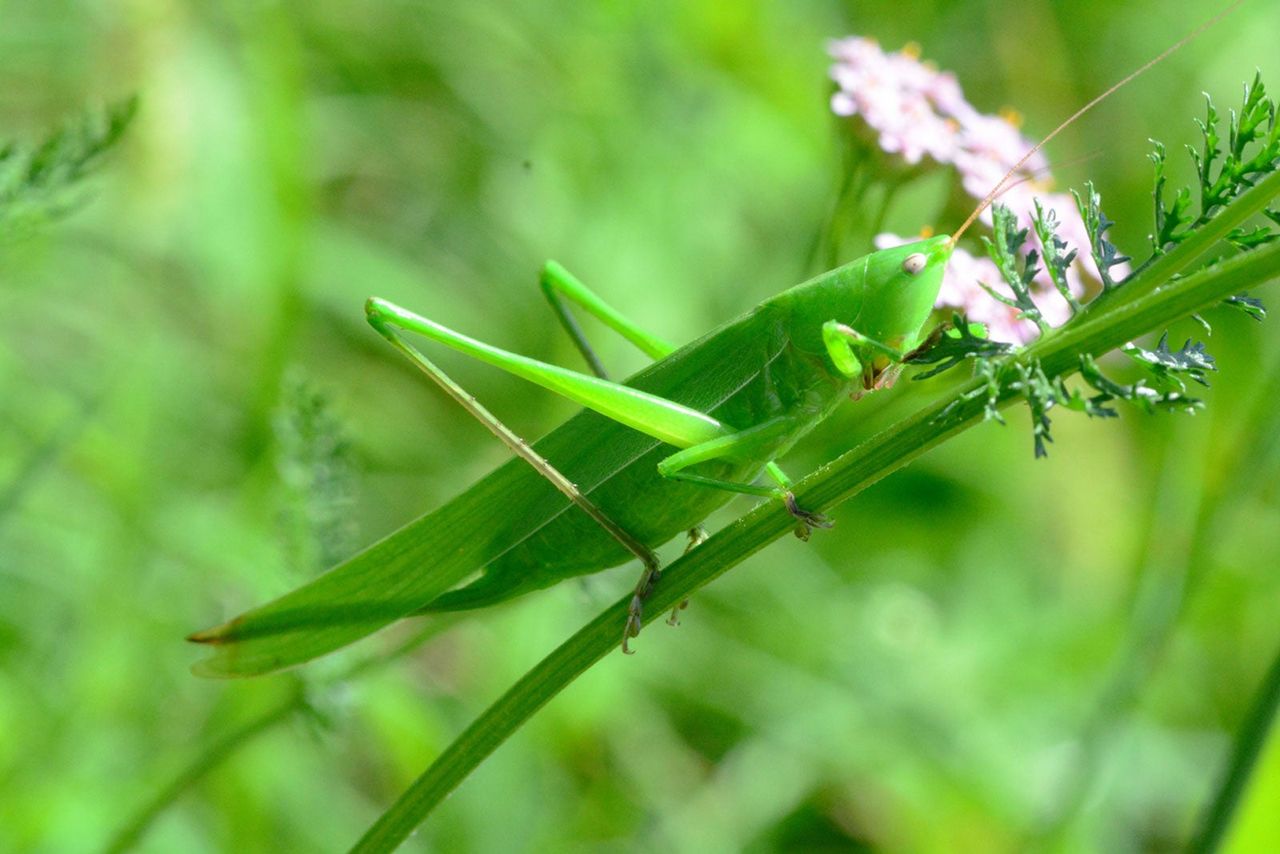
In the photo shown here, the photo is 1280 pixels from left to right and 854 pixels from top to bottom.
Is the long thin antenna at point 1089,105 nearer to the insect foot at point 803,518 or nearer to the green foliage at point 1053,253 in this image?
the green foliage at point 1053,253

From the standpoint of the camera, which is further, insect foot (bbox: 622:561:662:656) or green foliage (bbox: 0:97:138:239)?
green foliage (bbox: 0:97:138:239)

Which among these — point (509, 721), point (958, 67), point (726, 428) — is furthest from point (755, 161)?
point (509, 721)

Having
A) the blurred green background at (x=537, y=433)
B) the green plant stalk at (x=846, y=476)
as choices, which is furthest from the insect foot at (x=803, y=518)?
the blurred green background at (x=537, y=433)

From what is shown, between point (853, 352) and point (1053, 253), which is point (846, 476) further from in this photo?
point (853, 352)

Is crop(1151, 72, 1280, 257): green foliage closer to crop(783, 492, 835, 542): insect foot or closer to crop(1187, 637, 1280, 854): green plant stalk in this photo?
crop(783, 492, 835, 542): insect foot

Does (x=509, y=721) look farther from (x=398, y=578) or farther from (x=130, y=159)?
(x=130, y=159)

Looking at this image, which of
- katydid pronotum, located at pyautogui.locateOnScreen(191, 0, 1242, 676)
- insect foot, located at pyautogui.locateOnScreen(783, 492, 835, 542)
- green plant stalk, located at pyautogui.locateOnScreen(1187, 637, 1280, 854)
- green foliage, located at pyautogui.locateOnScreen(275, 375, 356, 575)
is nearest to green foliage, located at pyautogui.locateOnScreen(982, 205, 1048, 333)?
insect foot, located at pyautogui.locateOnScreen(783, 492, 835, 542)

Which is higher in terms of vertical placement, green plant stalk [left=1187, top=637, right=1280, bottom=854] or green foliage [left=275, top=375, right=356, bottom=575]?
green plant stalk [left=1187, top=637, right=1280, bottom=854]
